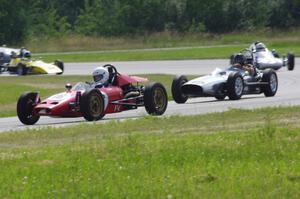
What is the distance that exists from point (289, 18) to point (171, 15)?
1157cm

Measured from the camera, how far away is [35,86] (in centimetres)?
3912

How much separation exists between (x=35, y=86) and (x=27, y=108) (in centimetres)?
1525

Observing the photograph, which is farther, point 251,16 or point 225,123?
point 251,16

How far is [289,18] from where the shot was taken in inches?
3406

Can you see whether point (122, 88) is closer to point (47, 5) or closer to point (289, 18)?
point (289, 18)

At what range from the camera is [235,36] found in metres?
84.0

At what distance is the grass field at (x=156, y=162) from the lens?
11734 millimetres

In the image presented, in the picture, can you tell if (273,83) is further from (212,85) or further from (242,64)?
(212,85)

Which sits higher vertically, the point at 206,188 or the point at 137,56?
the point at 206,188

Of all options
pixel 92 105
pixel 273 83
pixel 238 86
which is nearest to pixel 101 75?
pixel 92 105

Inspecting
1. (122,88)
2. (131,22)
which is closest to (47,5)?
(131,22)

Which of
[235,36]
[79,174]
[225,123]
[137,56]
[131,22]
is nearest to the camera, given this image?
[79,174]

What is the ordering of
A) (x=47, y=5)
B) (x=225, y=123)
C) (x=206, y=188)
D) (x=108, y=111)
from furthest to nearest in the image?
1. (x=47, y=5)
2. (x=108, y=111)
3. (x=225, y=123)
4. (x=206, y=188)

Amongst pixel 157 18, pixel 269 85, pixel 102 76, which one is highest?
pixel 102 76
